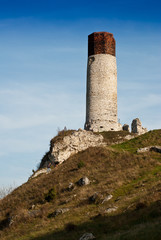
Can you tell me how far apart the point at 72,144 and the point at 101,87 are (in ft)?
39.8

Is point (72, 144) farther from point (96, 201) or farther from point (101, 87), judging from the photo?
point (96, 201)

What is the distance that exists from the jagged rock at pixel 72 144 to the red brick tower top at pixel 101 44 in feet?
48.8

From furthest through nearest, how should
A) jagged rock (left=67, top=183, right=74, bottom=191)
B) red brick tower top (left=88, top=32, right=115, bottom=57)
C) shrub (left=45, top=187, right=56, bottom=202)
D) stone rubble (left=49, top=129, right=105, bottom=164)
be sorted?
red brick tower top (left=88, top=32, right=115, bottom=57) → stone rubble (left=49, top=129, right=105, bottom=164) → jagged rock (left=67, top=183, right=74, bottom=191) → shrub (left=45, top=187, right=56, bottom=202)

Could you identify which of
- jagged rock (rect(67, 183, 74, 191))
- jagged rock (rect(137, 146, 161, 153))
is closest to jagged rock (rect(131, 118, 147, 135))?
jagged rock (rect(137, 146, 161, 153))

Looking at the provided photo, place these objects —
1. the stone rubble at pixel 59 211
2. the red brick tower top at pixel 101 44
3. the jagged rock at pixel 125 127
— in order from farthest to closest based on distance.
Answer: the jagged rock at pixel 125 127 → the red brick tower top at pixel 101 44 → the stone rubble at pixel 59 211

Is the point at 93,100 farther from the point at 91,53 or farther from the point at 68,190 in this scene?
the point at 68,190

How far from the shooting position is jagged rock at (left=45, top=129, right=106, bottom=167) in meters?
40.6

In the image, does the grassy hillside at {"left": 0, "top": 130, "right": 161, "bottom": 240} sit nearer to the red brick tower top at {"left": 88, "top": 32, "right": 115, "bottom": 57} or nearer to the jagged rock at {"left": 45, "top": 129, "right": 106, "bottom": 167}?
the jagged rock at {"left": 45, "top": 129, "right": 106, "bottom": 167}

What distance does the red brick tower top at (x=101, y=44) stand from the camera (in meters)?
51.3

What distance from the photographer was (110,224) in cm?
1911

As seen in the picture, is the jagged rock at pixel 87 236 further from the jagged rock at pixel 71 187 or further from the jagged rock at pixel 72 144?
the jagged rock at pixel 72 144

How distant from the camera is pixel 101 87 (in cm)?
4956

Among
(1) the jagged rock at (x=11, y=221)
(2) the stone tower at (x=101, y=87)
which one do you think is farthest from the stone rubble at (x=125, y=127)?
(1) the jagged rock at (x=11, y=221)

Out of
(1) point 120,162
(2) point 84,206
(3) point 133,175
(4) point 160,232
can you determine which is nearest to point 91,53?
(1) point 120,162
